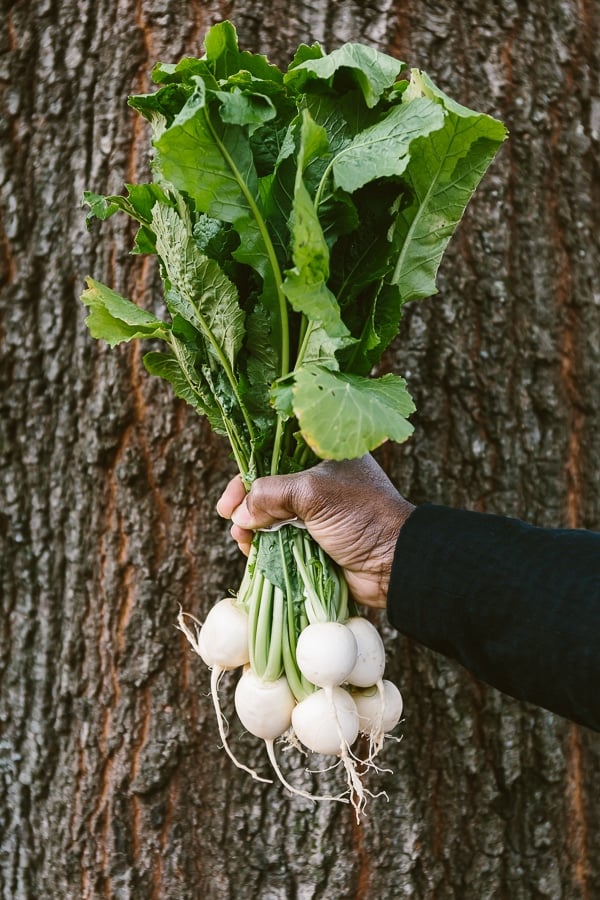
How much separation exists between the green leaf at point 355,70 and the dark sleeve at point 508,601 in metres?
0.68

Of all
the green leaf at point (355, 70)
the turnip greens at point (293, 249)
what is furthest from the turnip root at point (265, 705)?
the green leaf at point (355, 70)

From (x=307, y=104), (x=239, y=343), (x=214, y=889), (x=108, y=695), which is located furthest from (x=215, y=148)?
(x=214, y=889)

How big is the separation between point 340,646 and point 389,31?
→ 135 cm

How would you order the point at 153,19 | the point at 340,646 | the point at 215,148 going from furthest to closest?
the point at 153,19, the point at 340,646, the point at 215,148

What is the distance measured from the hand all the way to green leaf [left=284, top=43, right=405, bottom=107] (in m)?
0.59

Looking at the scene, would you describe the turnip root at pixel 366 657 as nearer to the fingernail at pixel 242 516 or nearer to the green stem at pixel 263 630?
the green stem at pixel 263 630

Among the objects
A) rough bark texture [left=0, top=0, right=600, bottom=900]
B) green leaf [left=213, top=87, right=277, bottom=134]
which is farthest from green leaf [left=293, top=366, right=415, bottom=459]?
rough bark texture [left=0, top=0, right=600, bottom=900]

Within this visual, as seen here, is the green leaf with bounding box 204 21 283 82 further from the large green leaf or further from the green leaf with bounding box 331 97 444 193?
the large green leaf

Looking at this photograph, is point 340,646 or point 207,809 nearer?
point 340,646

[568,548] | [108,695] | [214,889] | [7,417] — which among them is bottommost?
[214,889]

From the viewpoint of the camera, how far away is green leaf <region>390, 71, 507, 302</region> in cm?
114

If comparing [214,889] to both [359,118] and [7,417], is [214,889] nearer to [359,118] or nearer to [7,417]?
[7,417]

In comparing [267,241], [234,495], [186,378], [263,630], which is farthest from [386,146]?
[263,630]

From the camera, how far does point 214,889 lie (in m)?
1.71
